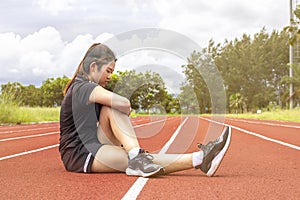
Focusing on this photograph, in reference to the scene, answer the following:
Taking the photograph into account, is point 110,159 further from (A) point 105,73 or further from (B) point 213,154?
(B) point 213,154

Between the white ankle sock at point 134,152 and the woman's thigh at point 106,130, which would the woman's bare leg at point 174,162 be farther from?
the woman's thigh at point 106,130

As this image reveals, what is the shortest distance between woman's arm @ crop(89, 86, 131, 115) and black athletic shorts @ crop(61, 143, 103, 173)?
0.57 metres

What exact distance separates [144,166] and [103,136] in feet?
2.19

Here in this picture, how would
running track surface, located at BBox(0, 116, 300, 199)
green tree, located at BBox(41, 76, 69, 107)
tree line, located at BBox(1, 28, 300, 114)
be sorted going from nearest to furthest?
running track surface, located at BBox(0, 116, 300, 199) → tree line, located at BBox(1, 28, 300, 114) → green tree, located at BBox(41, 76, 69, 107)

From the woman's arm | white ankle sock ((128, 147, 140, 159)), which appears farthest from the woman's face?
white ankle sock ((128, 147, 140, 159))

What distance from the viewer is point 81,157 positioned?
566 centimetres

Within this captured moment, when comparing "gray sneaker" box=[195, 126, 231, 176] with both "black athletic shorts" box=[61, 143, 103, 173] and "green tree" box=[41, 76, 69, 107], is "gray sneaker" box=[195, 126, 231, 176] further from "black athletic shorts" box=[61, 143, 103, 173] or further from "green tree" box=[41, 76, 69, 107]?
"green tree" box=[41, 76, 69, 107]

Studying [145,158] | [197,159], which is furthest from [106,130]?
[197,159]

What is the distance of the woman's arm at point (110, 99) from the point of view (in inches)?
206

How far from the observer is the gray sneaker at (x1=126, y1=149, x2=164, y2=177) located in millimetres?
5254

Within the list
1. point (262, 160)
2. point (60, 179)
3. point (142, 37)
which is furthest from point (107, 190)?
point (262, 160)

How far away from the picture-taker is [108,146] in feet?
18.2

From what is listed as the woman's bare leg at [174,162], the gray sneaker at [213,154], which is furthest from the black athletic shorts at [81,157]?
the gray sneaker at [213,154]

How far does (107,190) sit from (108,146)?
95 cm
